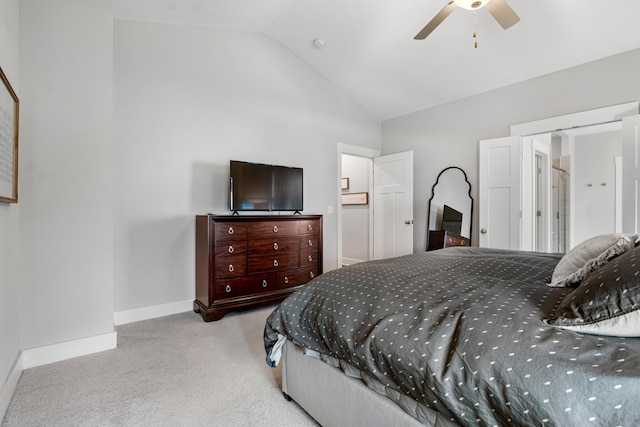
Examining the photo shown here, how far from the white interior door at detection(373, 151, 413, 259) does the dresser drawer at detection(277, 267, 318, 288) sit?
64.6 inches

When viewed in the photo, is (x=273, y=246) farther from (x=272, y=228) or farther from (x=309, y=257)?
(x=309, y=257)

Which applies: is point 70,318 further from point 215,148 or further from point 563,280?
point 563,280

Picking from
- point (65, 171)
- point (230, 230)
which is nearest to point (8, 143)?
point (65, 171)

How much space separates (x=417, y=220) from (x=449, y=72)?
2.09 meters

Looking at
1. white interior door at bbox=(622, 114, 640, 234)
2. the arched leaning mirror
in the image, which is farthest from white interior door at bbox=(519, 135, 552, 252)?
→ white interior door at bbox=(622, 114, 640, 234)

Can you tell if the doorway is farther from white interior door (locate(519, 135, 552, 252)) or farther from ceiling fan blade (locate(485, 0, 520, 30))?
ceiling fan blade (locate(485, 0, 520, 30))

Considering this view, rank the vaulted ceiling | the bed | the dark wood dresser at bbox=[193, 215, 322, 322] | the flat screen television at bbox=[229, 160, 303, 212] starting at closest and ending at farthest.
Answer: the bed, the vaulted ceiling, the dark wood dresser at bbox=[193, 215, 322, 322], the flat screen television at bbox=[229, 160, 303, 212]

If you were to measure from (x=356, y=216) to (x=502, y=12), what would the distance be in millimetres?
3761

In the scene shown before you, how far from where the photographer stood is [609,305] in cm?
83

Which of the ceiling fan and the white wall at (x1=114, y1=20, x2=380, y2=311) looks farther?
the white wall at (x1=114, y1=20, x2=380, y2=311)

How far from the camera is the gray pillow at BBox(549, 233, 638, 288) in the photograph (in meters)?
1.25

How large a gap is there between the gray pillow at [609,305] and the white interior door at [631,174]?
2.77 m

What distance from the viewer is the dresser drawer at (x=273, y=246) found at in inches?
129

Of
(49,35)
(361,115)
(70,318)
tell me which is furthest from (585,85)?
(70,318)
